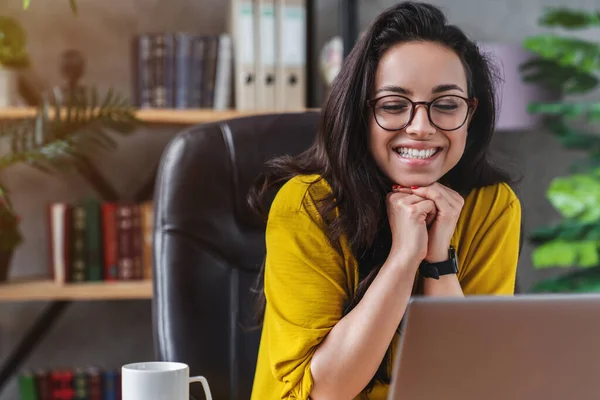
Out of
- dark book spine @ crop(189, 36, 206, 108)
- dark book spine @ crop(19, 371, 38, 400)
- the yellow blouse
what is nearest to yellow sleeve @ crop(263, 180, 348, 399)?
the yellow blouse

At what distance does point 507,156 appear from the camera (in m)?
1.05

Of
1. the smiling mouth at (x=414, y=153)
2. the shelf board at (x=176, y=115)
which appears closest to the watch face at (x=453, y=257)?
the smiling mouth at (x=414, y=153)

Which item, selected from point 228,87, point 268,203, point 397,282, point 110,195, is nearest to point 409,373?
point 397,282

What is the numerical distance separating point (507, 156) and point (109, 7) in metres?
1.87

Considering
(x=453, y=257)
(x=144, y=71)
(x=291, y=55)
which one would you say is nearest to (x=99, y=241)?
(x=144, y=71)

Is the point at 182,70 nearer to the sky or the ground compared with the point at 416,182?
nearer to the sky

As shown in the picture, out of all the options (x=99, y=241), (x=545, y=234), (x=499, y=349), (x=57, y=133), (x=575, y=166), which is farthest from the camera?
(x=575, y=166)

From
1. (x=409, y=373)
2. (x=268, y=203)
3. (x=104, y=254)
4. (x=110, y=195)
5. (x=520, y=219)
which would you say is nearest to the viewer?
(x=409, y=373)

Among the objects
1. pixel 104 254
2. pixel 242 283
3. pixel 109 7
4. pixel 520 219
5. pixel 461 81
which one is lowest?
pixel 104 254

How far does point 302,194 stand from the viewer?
100 centimetres

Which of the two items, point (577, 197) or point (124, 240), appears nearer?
point (124, 240)

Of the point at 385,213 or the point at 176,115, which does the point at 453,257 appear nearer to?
the point at 385,213

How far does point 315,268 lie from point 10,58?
1572 millimetres

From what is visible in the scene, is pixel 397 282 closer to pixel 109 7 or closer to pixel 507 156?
pixel 507 156
